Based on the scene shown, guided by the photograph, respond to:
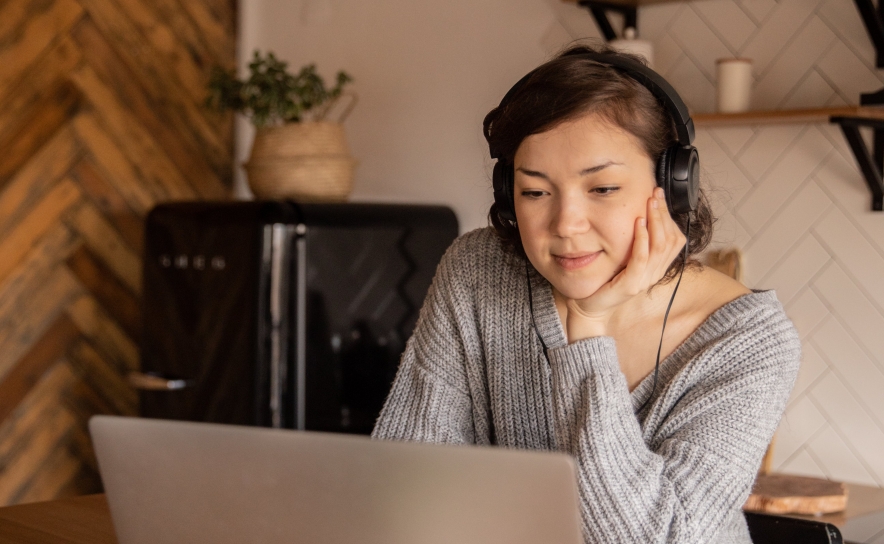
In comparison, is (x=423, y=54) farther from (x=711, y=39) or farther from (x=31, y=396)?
(x=31, y=396)

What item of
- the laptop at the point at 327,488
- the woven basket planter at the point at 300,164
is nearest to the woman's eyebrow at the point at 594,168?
the laptop at the point at 327,488

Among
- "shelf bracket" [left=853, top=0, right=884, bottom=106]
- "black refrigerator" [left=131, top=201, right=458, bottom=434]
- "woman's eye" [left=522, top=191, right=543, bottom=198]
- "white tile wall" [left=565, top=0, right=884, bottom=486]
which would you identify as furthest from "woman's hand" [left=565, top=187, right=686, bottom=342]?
"black refrigerator" [left=131, top=201, right=458, bottom=434]

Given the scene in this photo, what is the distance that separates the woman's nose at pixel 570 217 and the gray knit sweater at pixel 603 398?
14 cm

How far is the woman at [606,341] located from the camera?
40.2 inches

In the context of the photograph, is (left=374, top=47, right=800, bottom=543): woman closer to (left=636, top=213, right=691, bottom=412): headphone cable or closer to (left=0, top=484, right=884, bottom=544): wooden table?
(left=636, top=213, right=691, bottom=412): headphone cable

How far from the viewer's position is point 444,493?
0.65 metres

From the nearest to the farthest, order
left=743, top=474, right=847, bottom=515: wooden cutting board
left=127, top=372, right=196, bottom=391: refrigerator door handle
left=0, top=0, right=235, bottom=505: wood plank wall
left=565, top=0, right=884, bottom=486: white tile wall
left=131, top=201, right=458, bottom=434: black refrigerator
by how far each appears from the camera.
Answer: left=743, top=474, right=847, bottom=515: wooden cutting board, left=565, top=0, right=884, bottom=486: white tile wall, left=131, top=201, right=458, bottom=434: black refrigerator, left=127, top=372, right=196, bottom=391: refrigerator door handle, left=0, top=0, right=235, bottom=505: wood plank wall

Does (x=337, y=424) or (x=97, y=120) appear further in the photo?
(x=97, y=120)

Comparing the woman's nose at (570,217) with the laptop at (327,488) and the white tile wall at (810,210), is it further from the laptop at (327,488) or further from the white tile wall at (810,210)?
the white tile wall at (810,210)

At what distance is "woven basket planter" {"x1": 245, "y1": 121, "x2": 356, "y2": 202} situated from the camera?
97.9 inches

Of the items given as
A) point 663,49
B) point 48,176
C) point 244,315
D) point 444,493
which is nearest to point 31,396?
point 48,176

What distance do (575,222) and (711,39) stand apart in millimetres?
1226

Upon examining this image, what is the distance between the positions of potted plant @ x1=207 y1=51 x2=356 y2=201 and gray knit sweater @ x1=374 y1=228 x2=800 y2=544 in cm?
117

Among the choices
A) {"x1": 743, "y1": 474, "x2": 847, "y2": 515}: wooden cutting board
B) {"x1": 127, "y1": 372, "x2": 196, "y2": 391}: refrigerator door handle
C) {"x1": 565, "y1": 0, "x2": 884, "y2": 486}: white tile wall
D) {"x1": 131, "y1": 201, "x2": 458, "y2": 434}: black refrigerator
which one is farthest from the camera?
{"x1": 127, "y1": 372, "x2": 196, "y2": 391}: refrigerator door handle
